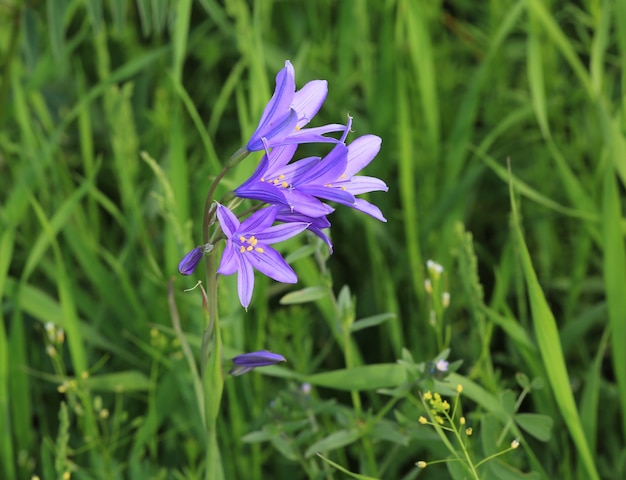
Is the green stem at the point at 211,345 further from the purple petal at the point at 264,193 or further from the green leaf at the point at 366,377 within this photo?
the green leaf at the point at 366,377

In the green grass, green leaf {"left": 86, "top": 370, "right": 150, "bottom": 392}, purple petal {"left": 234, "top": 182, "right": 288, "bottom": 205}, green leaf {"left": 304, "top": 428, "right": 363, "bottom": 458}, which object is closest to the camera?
purple petal {"left": 234, "top": 182, "right": 288, "bottom": 205}

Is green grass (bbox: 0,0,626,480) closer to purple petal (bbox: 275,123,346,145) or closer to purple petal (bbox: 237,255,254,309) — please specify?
purple petal (bbox: 237,255,254,309)

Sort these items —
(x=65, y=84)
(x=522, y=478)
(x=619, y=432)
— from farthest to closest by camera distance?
(x=65, y=84) < (x=619, y=432) < (x=522, y=478)

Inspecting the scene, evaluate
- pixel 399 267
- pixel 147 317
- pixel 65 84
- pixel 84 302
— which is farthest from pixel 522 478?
pixel 65 84

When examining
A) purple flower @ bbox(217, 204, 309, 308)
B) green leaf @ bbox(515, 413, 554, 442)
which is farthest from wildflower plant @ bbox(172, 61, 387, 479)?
green leaf @ bbox(515, 413, 554, 442)

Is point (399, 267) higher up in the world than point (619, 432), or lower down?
higher up

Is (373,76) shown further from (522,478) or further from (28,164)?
(522,478)

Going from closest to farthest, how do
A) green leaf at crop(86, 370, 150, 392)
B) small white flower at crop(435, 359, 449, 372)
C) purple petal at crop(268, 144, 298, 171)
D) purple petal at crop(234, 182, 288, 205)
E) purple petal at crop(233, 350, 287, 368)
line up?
purple petal at crop(234, 182, 288, 205) < purple petal at crop(268, 144, 298, 171) < purple petal at crop(233, 350, 287, 368) < small white flower at crop(435, 359, 449, 372) < green leaf at crop(86, 370, 150, 392)
